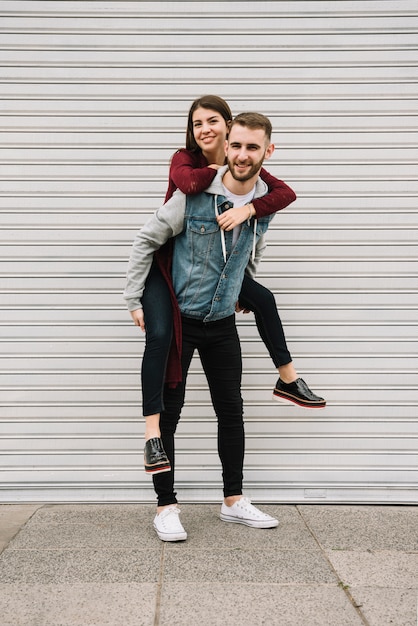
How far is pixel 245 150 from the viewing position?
10.2 feet

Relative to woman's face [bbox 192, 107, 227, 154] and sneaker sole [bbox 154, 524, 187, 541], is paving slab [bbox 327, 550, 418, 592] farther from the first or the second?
woman's face [bbox 192, 107, 227, 154]

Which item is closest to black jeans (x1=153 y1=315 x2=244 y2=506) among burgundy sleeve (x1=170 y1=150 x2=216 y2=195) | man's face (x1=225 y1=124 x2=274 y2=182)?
burgundy sleeve (x1=170 y1=150 x2=216 y2=195)

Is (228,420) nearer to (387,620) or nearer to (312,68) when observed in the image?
(387,620)

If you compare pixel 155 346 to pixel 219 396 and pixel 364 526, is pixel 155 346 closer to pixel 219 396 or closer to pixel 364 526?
pixel 219 396

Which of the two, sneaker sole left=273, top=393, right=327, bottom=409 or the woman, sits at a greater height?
the woman

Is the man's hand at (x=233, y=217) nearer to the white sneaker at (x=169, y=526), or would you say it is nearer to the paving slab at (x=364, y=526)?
the white sneaker at (x=169, y=526)

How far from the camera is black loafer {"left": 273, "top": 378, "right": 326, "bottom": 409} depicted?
346 centimetres

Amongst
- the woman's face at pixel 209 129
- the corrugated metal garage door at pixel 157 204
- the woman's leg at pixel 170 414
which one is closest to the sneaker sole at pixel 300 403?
the corrugated metal garage door at pixel 157 204

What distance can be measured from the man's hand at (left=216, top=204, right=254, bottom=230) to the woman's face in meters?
0.37

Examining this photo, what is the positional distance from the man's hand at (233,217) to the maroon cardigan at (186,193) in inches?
3.1

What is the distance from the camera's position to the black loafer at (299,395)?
3.46m

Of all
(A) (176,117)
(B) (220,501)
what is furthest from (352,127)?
(B) (220,501)

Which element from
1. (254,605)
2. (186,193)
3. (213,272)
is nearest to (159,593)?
(254,605)

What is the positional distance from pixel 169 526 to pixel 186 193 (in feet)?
5.62
